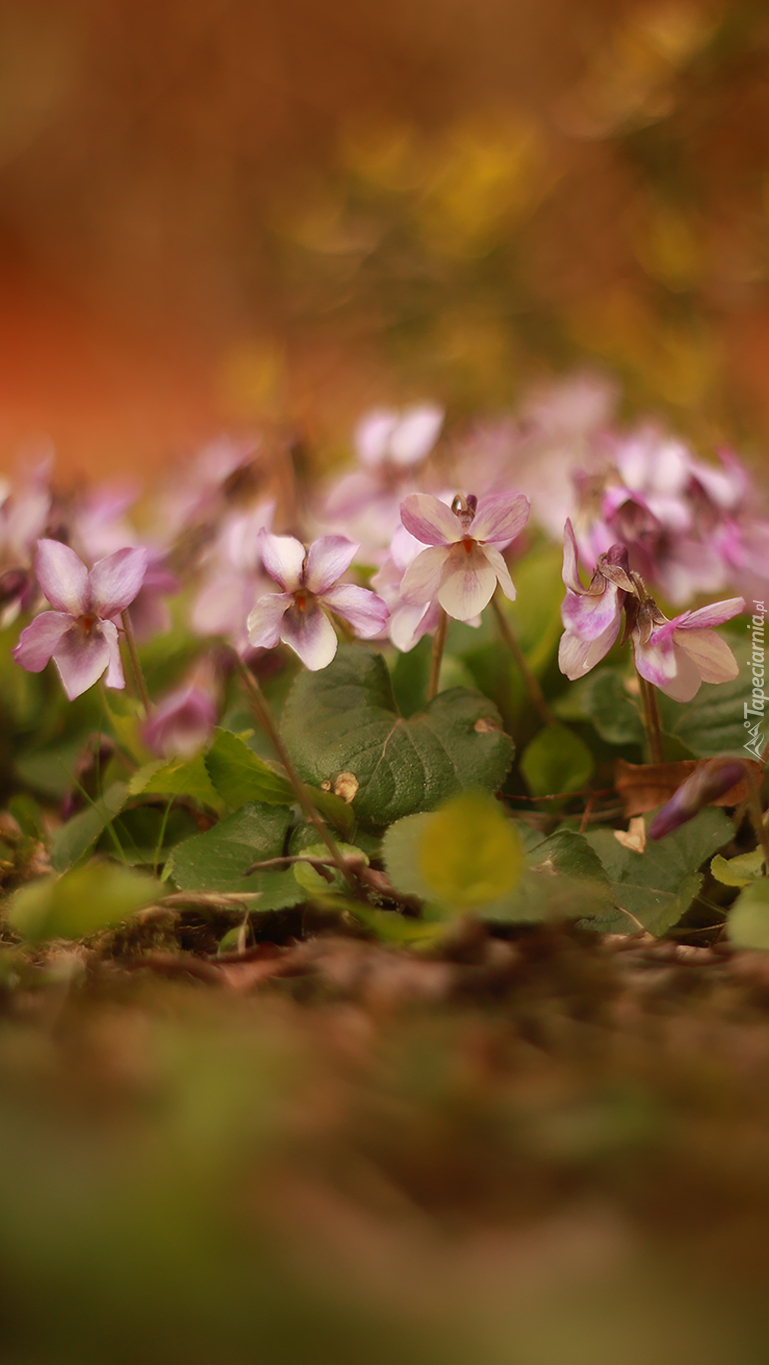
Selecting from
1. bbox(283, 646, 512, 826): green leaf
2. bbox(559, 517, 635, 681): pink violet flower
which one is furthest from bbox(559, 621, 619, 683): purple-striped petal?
bbox(283, 646, 512, 826): green leaf

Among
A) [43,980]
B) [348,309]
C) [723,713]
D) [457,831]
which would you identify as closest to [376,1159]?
[457,831]

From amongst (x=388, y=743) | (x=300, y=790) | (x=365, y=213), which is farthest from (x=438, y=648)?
(x=365, y=213)

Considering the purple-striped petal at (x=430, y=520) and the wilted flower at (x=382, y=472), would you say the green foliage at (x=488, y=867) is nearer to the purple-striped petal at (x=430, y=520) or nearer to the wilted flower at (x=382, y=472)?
the purple-striped petal at (x=430, y=520)

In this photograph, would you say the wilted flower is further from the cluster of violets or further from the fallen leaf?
the fallen leaf

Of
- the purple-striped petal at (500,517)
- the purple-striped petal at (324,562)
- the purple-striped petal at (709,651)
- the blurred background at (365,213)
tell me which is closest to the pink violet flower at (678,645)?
the purple-striped petal at (709,651)

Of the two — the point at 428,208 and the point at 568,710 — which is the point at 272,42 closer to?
the point at 428,208

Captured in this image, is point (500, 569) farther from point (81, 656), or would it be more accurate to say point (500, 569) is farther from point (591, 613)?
point (81, 656)

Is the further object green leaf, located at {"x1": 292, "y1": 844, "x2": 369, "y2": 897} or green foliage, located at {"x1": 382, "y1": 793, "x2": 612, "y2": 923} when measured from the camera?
green leaf, located at {"x1": 292, "y1": 844, "x2": 369, "y2": 897}
